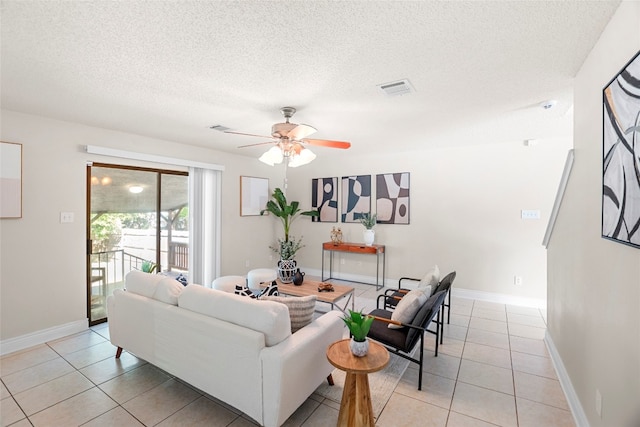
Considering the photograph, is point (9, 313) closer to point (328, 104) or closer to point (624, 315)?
→ point (328, 104)

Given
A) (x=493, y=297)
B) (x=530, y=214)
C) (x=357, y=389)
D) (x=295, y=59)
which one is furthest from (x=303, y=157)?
(x=493, y=297)

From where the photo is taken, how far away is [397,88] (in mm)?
2482

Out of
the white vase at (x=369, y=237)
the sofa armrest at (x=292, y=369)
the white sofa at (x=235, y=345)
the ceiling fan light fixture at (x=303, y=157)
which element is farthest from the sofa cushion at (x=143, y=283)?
the white vase at (x=369, y=237)

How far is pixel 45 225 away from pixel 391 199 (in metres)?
4.98

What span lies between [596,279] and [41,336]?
16.7 feet

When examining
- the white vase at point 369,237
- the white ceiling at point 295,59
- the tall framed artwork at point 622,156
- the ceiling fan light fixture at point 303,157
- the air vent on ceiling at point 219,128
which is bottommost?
the white vase at point 369,237

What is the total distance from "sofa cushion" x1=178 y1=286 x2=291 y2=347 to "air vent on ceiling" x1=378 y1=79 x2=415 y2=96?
6.39 feet

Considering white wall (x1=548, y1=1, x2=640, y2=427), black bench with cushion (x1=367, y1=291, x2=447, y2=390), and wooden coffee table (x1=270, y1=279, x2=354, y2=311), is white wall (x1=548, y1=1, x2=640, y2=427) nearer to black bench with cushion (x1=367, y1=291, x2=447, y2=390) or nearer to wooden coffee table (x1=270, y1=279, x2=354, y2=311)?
black bench with cushion (x1=367, y1=291, x2=447, y2=390)

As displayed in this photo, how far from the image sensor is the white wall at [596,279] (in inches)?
52.8

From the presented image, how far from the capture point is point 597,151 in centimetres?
178

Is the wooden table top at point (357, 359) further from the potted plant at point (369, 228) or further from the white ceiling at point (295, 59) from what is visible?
the potted plant at point (369, 228)

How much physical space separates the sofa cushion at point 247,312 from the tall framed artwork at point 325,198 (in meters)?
4.12

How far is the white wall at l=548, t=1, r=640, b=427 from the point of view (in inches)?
52.8

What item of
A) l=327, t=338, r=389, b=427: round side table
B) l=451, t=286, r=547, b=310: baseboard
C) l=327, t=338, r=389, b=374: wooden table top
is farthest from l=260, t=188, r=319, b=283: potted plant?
l=327, t=338, r=389, b=427: round side table
